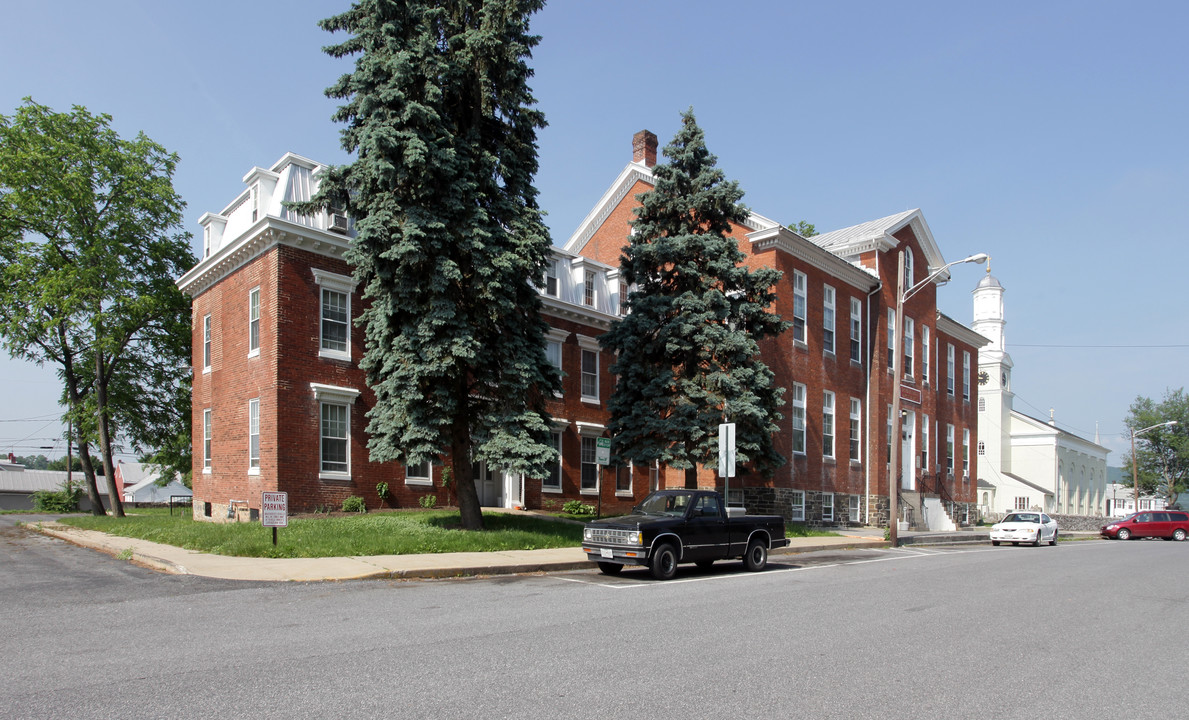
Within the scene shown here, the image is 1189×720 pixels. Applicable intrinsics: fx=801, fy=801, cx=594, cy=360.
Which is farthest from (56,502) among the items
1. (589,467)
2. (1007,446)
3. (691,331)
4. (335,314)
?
(1007,446)

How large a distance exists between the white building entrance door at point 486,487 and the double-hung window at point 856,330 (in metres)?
16.3

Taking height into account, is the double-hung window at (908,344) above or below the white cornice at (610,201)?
below

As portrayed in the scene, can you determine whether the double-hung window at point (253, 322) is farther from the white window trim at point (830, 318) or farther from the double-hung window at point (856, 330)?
the double-hung window at point (856, 330)

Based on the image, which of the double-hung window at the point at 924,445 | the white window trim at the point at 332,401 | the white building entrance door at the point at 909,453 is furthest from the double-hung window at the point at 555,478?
the double-hung window at the point at 924,445

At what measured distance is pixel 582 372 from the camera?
A: 30.5 meters

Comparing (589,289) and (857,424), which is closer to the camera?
(589,289)

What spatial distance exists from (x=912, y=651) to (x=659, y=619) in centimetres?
285

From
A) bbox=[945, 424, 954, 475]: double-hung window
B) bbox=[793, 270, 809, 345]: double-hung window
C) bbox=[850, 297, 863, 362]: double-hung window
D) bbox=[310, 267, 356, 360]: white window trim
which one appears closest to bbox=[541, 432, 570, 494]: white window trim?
bbox=[310, 267, 356, 360]: white window trim

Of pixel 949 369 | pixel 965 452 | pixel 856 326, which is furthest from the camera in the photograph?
pixel 965 452

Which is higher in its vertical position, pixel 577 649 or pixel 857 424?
pixel 857 424

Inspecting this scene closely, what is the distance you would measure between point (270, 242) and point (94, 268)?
9.53m

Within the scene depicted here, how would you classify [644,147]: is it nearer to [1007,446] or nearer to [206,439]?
[206,439]

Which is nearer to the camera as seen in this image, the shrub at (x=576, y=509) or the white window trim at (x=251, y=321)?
the white window trim at (x=251, y=321)

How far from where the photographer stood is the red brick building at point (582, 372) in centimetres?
2211
